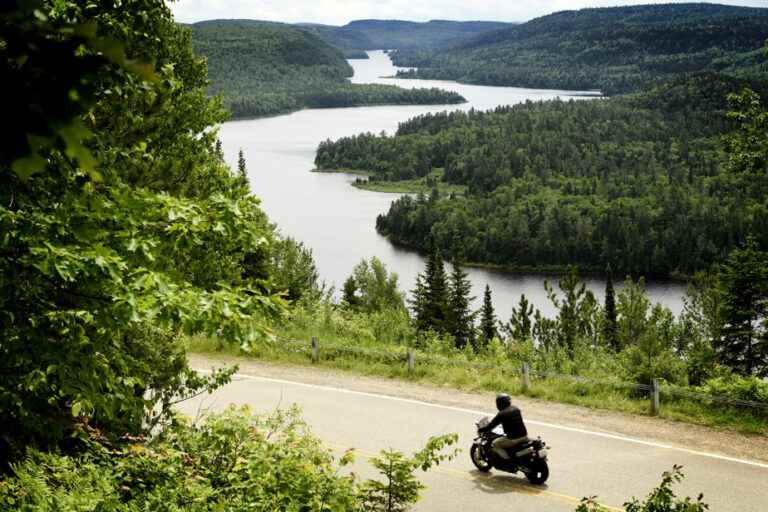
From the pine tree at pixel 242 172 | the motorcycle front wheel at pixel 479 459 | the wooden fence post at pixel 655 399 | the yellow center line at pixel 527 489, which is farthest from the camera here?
the wooden fence post at pixel 655 399

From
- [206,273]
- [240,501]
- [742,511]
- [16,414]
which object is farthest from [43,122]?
[742,511]

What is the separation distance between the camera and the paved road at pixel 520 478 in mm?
11812

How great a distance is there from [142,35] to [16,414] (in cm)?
356

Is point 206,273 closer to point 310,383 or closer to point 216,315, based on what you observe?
point 216,315

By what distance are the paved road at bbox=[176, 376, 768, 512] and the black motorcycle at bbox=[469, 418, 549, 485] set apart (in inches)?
6.9

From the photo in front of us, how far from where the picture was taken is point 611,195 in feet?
603

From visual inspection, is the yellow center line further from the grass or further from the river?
the river

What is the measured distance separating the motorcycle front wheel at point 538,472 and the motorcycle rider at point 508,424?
37 cm

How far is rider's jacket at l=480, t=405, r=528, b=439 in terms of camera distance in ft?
39.7

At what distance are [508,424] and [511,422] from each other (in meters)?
0.06

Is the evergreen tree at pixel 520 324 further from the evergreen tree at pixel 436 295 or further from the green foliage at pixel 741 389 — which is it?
the green foliage at pixel 741 389

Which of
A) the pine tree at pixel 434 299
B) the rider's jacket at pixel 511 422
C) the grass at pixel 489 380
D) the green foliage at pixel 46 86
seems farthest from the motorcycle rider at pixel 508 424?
the pine tree at pixel 434 299

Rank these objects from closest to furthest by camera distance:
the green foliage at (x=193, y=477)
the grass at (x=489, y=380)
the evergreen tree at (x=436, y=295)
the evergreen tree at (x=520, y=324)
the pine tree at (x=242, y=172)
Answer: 1. the green foliage at (x=193, y=477)
2. the pine tree at (x=242, y=172)
3. the grass at (x=489, y=380)
4. the evergreen tree at (x=436, y=295)
5. the evergreen tree at (x=520, y=324)

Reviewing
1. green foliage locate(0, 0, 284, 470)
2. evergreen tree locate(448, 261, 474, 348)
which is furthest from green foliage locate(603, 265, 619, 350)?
green foliage locate(0, 0, 284, 470)
